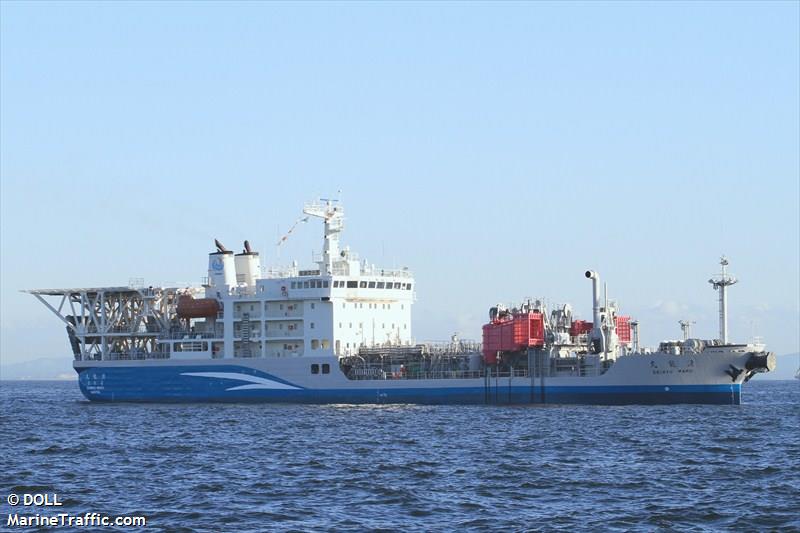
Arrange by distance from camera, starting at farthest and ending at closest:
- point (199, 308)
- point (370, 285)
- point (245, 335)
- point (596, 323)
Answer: point (199, 308) → point (245, 335) → point (370, 285) → point (596, 323)

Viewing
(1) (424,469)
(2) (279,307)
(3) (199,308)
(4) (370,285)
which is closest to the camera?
(1) (424,469)

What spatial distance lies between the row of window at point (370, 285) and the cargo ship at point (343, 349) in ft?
0.26

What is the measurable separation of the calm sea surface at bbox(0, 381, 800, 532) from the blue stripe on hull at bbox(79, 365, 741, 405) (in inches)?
84.7

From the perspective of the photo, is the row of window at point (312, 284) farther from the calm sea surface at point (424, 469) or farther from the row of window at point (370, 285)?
the calm sea surface at point (424, 469)

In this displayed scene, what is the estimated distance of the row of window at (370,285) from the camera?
6000 centimetres

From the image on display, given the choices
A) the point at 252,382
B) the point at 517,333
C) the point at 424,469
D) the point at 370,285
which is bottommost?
the point at 424,469

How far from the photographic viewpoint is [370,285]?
61.2 meters

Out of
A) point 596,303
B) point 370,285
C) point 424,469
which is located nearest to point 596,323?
point 596,303

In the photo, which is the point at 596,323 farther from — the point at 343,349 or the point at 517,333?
the point at 343,349

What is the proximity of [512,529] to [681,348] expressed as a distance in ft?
106

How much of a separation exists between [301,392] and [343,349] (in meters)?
3.00

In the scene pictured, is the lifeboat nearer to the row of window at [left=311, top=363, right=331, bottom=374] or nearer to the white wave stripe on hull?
the white wave stripe on hull

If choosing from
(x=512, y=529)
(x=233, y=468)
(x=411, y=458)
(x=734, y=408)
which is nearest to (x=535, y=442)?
(x=411, y=458)

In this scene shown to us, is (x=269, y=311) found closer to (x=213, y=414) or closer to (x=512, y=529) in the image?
(x=213, y=414)
